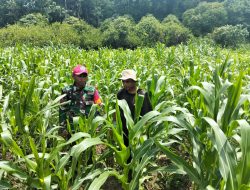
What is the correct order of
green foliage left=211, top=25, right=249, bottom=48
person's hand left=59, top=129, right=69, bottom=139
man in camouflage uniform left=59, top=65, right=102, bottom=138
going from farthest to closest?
1. green foliage left=211, top=25, right=249, bottom=48
2. person's hand left=59, top=129, right=69, bottom=139
3. man in camouflage uniform left=59, top=65, right=102, bottom=138

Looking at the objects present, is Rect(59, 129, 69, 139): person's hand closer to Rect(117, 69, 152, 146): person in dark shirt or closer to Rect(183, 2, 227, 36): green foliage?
Rect(117, 69, 152, 146): person in dark shirt

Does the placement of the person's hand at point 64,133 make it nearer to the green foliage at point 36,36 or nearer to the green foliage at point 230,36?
the green foliage at point 36,36

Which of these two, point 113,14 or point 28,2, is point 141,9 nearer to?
point 113,14

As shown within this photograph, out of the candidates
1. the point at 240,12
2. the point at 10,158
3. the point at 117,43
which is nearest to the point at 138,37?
the point at 117,43

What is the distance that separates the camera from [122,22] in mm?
28547

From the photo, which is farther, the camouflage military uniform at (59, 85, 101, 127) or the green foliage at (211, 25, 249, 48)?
the green foliage at (211, 25, 249, 48)

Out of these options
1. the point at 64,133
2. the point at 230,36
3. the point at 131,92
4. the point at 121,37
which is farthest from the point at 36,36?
the point at 131,92

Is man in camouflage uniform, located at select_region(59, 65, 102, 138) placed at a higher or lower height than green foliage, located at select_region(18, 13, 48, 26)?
higher

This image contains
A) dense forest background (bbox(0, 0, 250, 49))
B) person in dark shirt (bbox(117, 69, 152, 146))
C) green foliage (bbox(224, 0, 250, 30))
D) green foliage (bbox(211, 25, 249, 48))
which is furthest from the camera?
green foliage (bbox(224, 0, 250, 30))

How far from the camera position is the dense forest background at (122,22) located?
26.6 meters

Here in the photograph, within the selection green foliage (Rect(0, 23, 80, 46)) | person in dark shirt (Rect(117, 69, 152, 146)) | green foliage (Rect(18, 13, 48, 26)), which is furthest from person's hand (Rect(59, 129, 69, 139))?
green foliage (Rect(18, 13, 48, 26))

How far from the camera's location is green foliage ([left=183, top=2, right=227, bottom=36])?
124ft

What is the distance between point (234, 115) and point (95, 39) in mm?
26374

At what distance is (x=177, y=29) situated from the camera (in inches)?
1192
